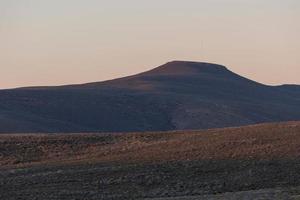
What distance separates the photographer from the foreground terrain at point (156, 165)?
43562 millimetres

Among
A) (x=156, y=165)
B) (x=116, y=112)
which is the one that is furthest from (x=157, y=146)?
(x=116, y=112)

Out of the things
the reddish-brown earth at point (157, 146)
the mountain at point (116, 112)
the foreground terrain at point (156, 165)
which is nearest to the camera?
the foreground terrain at point (156, 165)

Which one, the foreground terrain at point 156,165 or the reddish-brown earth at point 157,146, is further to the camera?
the reddish-brown earth at point 157,146

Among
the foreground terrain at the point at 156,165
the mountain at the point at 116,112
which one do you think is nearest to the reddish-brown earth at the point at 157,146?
the foreground terrain at the point at 156,165

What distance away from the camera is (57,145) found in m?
71.4

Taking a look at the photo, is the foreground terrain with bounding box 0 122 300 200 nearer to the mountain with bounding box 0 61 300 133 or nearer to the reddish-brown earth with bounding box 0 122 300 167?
the reddish-brown earth with bounding box 0 122 300 167

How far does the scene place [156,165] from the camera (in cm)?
5256

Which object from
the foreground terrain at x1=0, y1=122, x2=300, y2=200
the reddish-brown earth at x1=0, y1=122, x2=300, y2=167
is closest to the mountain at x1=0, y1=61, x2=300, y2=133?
the reddish-brown earth at x1=0, y1=122, x2=300, y2=167

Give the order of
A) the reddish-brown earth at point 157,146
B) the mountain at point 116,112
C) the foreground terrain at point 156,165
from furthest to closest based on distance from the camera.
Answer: the mountain at point 116,112 → the reddish-brown earth at point 157,146 → the foreground terrain at point 156,165

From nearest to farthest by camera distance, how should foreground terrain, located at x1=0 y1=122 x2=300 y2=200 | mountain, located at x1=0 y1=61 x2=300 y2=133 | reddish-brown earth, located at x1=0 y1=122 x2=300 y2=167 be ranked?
foreground terrain, located at x1=0 y1=122 x2=300 y2=200 → reddish-brown earth, located at x1=0 y1=122 x2=300 y2=167 → mountain, located at x1=0 y1=61 x2=300 y2=133

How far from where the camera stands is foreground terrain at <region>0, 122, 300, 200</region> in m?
43.6

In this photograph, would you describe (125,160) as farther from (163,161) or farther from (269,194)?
(269,194)

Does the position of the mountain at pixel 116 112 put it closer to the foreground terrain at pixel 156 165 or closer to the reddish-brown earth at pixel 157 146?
the reddish-brown earth at pixel 157 146

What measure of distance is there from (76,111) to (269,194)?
14198 centimetres
